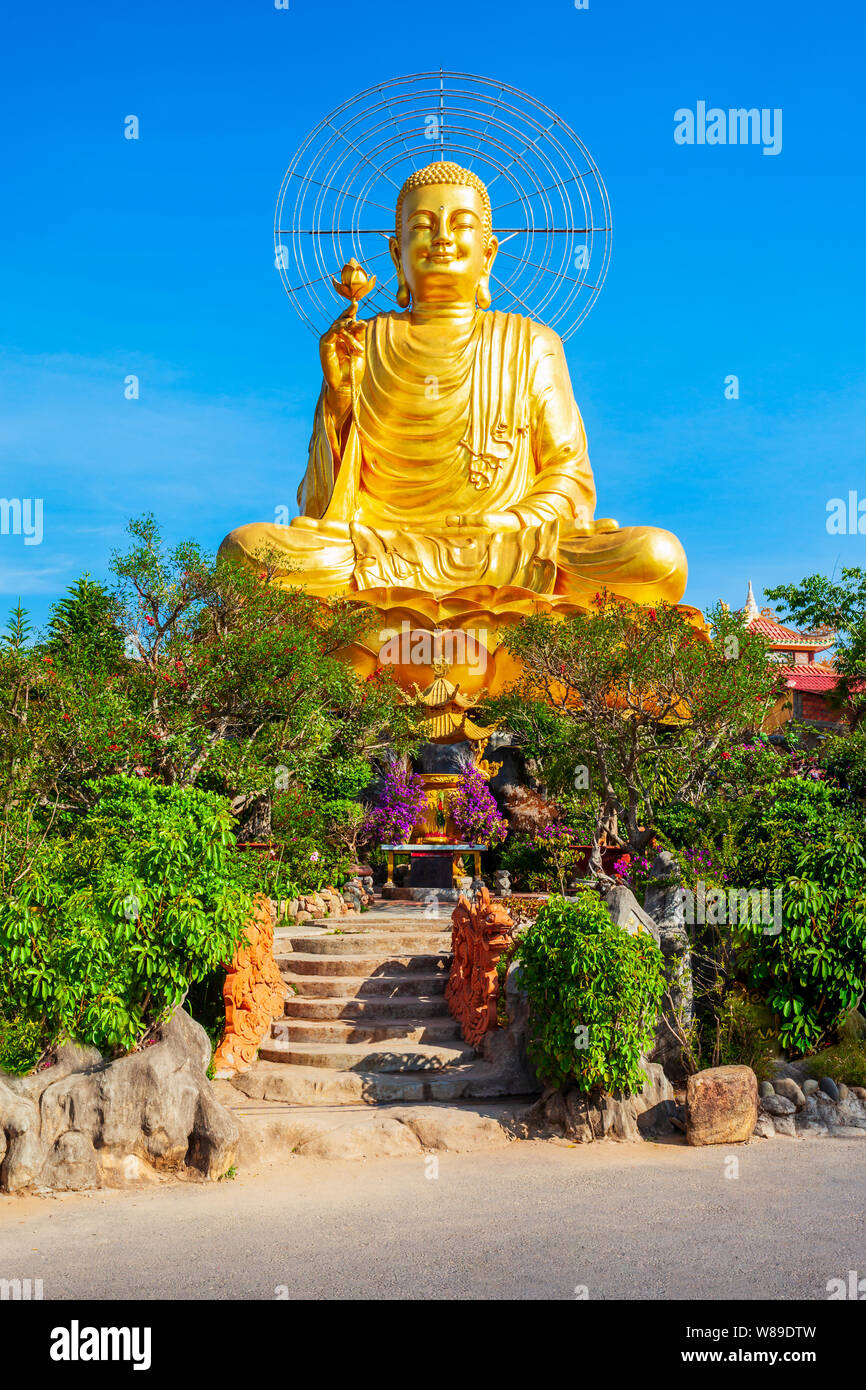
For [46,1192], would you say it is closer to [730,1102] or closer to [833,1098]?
[730,1102]

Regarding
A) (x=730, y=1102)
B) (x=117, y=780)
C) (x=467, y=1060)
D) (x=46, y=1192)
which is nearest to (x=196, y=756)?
(x=117, y=780)

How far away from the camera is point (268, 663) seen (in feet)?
33.1

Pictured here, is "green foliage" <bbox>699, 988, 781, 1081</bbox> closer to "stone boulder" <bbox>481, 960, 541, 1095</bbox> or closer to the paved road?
the paved road

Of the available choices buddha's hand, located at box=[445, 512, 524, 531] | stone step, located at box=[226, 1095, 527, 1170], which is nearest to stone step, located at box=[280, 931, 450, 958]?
stone step, located at box=[226, 1095, 527, 1170]

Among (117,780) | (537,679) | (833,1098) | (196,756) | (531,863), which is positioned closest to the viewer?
(833,1098)

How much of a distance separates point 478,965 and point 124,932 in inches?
102

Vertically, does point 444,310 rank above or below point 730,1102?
above

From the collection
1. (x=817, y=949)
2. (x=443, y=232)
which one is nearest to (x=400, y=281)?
(x=443, y=232)

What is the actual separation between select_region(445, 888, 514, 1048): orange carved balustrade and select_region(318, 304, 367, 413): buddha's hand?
32.9 feet

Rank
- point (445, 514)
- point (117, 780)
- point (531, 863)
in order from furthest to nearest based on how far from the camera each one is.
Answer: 1. point (445, 514)
2. point (531, 863)
3. point (117, 780)

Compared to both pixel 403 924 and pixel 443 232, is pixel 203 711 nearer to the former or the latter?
pixel 403 924

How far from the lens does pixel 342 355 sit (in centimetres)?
1603

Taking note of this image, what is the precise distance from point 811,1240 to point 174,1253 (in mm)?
2506

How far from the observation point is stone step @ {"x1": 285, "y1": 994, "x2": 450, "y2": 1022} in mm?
7918
